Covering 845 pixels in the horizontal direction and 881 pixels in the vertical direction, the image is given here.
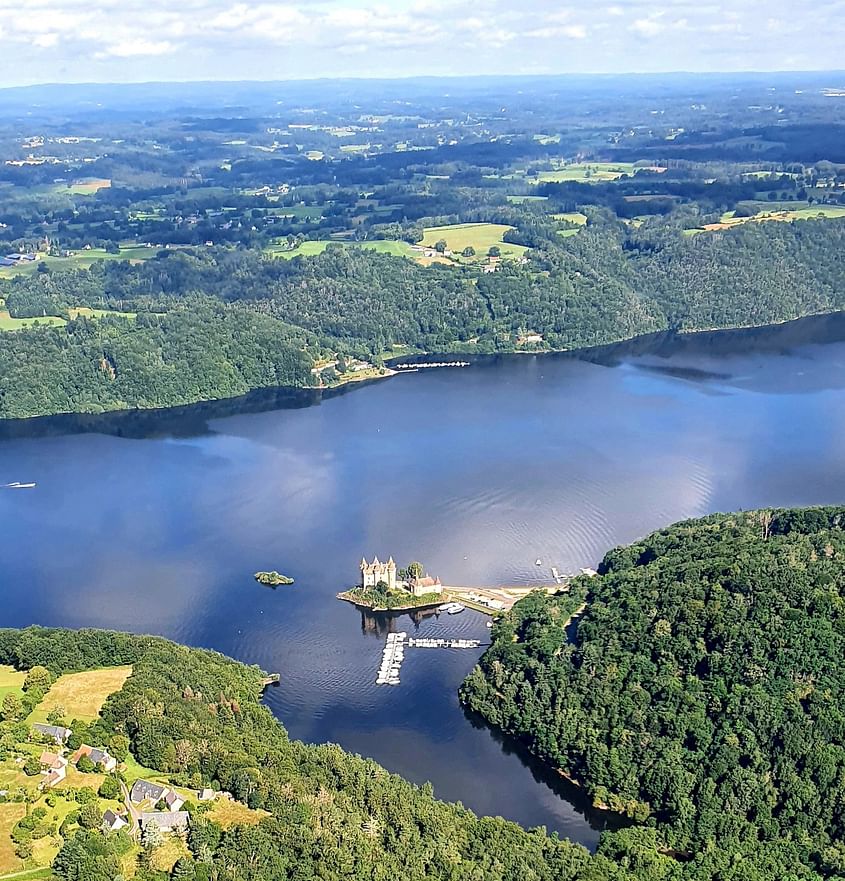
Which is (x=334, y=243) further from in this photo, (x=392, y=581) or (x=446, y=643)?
(x=446, y=643)

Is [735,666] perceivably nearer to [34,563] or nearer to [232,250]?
[34,563]

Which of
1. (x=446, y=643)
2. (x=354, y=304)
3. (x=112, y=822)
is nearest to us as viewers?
(x=112, y=822)

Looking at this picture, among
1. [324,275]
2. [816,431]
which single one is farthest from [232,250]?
[816,431]

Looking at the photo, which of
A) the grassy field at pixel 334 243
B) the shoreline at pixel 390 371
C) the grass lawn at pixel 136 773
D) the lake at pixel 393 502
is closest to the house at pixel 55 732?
the grass lawn at pixel 136 773

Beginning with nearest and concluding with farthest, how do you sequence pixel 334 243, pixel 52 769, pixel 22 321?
1. pixel 52 769
2. pixel 22 321
3. pixel 334 243

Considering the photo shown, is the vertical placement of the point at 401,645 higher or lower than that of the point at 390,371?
lower

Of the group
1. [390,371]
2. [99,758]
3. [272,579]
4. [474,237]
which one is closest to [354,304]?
[390,371]
